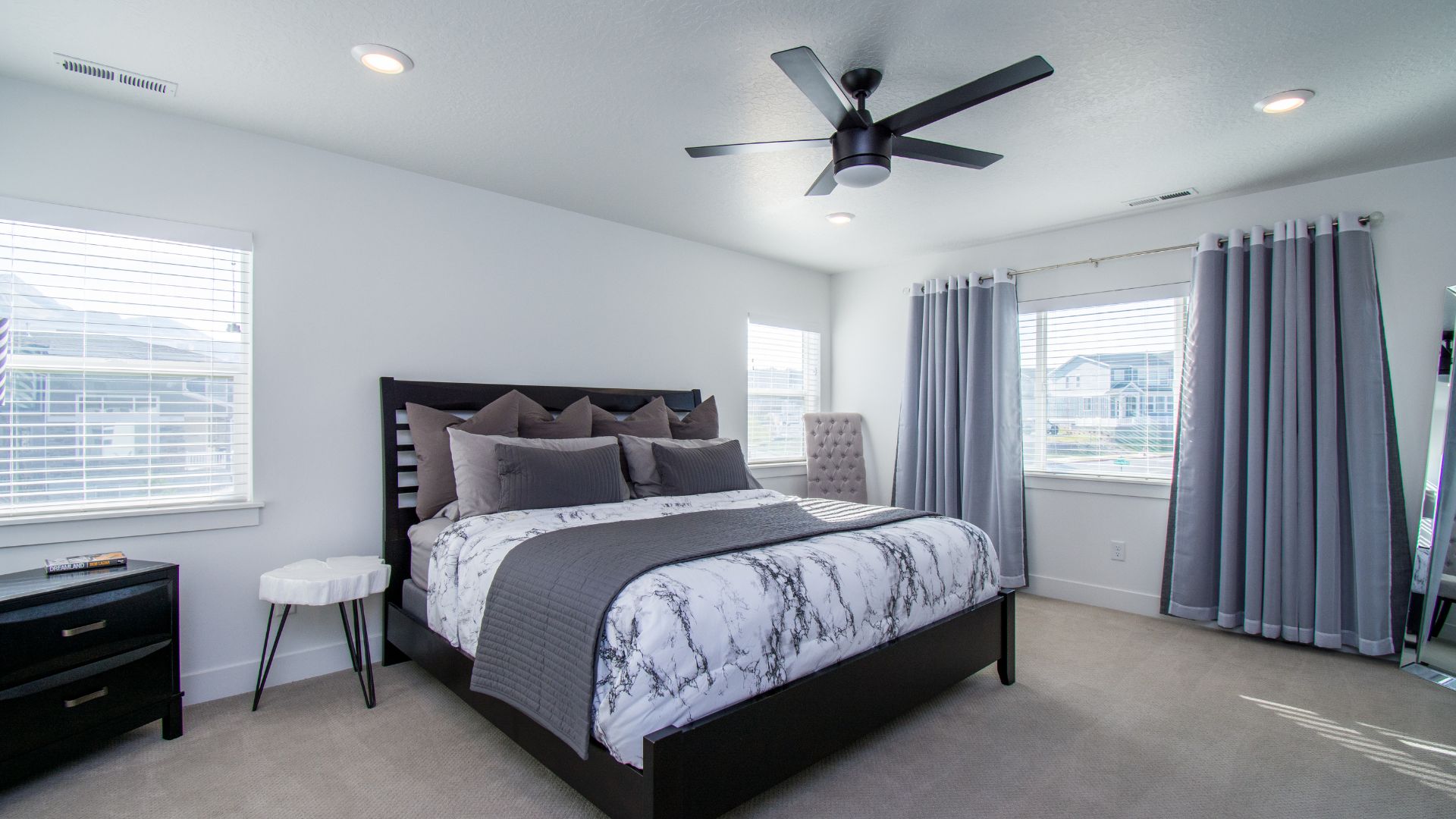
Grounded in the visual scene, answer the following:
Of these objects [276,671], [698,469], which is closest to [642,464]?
[698,469]

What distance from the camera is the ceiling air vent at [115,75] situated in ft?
7.73

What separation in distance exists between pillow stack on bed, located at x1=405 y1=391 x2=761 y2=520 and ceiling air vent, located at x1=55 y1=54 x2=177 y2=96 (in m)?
1.54

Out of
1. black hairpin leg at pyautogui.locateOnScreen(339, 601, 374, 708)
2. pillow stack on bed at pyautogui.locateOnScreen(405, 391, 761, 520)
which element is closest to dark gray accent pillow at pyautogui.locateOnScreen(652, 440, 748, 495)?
pillow stack on bed at pyautogui.locateOnScreen(405, 391, 761, 520)

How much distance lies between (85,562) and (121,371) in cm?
78

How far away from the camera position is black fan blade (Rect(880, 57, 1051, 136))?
6.22ft

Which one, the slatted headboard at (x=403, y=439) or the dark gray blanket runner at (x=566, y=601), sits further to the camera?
the slatted headboard at (x=403, y=439)

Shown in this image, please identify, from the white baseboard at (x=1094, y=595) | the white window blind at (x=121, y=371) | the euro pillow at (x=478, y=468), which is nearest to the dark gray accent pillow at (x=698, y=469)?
the euro pillow at (x=478, y=468)

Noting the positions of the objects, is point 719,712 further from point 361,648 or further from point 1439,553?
point 1439,553

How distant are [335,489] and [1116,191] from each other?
437 centimetres

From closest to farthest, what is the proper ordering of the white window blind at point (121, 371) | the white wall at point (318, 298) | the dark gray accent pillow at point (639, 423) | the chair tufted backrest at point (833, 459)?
the white window blind at point (121, 371) → the white wall at point (318, 298) → the dark gray accent pillow at point (639, 423) → the chair tufted backrest at point (833, 459)

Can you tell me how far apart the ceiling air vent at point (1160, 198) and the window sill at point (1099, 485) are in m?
1.66

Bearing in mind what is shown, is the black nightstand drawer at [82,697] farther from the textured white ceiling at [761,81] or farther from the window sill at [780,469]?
the window sill at [780,469]

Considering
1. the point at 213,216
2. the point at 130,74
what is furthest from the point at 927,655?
the point at 130,74

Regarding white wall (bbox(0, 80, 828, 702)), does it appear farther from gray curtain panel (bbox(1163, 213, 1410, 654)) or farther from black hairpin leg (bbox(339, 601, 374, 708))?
gray curtain panel (bbox(1163, 213, 1410, 654))
